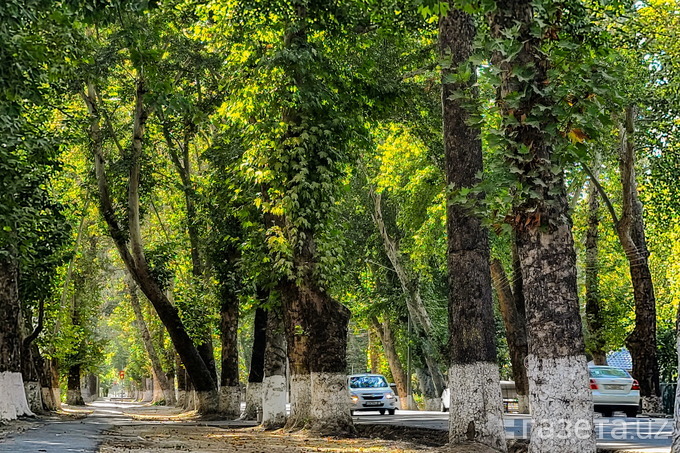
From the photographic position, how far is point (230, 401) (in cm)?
3319

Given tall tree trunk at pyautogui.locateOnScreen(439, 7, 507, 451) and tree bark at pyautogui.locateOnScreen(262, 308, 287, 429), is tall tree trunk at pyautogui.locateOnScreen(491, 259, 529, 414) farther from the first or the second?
tall tree trunk at pyautogui.locateOnScreen(439, 7, 507, 451)

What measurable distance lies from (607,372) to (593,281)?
6.86m

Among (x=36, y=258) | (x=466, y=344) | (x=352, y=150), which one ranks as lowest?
(x=466, y=344)

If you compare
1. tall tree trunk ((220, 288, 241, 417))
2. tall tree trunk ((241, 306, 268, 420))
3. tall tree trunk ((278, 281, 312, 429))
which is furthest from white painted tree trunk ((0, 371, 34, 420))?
tall tree trunk ((220, 288, 241, 417))

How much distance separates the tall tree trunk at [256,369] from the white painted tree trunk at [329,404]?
8.54 metres

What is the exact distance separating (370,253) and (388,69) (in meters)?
19.8

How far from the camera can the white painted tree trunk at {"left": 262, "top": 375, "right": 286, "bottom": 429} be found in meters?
23.7

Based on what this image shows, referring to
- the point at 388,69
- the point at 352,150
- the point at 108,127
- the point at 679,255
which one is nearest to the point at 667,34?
the point at 388,69

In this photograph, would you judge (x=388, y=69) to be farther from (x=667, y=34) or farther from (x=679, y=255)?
(x=679, y=255)

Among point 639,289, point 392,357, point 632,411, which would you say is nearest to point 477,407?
point 639,289

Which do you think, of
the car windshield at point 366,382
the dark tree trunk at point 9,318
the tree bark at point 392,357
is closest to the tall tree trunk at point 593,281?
the car windshield at point 366,382

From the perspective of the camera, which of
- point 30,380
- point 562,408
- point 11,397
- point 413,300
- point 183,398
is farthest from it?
point 183,398

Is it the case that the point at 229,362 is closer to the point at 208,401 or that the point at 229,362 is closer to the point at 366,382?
the point at 208,401

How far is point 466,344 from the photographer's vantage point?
47.5ft
